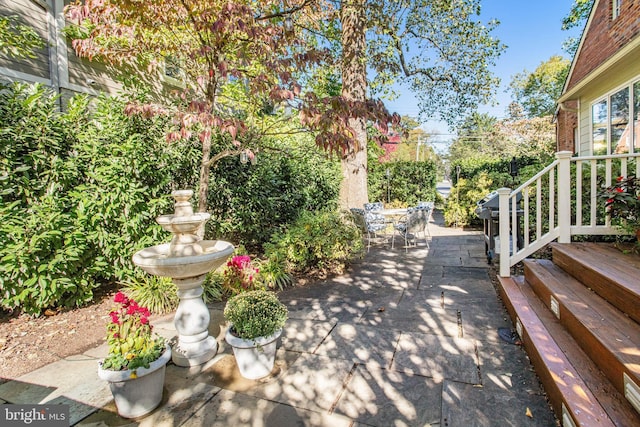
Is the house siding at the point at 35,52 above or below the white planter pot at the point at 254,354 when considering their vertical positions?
above

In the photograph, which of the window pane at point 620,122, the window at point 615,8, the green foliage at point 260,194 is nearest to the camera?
the green foliage at point 260,194

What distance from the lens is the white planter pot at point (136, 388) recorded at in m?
2.04

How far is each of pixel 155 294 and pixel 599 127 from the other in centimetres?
947

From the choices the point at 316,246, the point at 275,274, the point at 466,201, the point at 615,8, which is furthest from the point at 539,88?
the point at 275,274

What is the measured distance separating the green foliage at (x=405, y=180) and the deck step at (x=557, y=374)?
10.6 m

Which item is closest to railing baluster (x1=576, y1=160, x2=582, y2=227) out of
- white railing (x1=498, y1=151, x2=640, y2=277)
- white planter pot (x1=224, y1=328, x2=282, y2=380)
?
white railing (x1=498, y1=151, x2=640, y2=277)

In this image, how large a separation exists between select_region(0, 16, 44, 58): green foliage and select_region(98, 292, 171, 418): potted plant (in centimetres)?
473

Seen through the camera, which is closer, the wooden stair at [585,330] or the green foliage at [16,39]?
the wooden stair at [585,330]

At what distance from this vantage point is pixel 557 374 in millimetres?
2033

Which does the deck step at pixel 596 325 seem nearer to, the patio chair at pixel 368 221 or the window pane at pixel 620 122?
the patio chair at pixel 368 221

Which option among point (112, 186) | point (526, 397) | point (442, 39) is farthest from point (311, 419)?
point (442, 39)

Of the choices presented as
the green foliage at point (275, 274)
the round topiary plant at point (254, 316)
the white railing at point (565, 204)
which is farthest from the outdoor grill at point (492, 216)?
the round topiary plant at point (254, 316)

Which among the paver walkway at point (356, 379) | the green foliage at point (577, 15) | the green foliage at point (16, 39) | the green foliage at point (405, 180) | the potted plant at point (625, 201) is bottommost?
the paver walkway at point (356, 379)

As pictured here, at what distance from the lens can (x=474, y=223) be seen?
10.0 m
